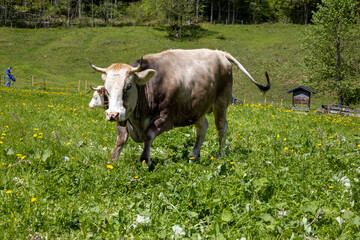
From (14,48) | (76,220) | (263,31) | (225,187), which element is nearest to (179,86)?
(225,187)

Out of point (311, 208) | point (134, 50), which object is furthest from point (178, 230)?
point (134, 50)

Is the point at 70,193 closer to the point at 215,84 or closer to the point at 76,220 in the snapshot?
the point at 76,220

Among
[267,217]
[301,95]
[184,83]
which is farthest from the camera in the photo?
[301,95]

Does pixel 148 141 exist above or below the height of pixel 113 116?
below

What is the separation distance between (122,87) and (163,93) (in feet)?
3.43

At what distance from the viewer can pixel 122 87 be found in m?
5.12

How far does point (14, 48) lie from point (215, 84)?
57457 millimetres

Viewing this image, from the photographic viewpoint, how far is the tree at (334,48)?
3384 centimetres

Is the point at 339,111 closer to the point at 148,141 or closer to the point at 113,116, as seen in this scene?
the point at 148,141

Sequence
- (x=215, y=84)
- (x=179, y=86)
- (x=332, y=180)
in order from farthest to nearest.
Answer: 1. (x=215, y=84)
2. (x=179, y=86)
3. (x=332, y=180)

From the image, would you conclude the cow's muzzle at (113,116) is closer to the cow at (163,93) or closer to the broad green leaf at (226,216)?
the cow at (163,93)

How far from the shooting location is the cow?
5207 millimetres

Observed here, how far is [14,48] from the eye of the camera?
54.9 meters

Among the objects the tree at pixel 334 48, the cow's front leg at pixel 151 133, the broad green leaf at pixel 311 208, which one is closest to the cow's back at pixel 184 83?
the cow's front leg at pixel 151 133
